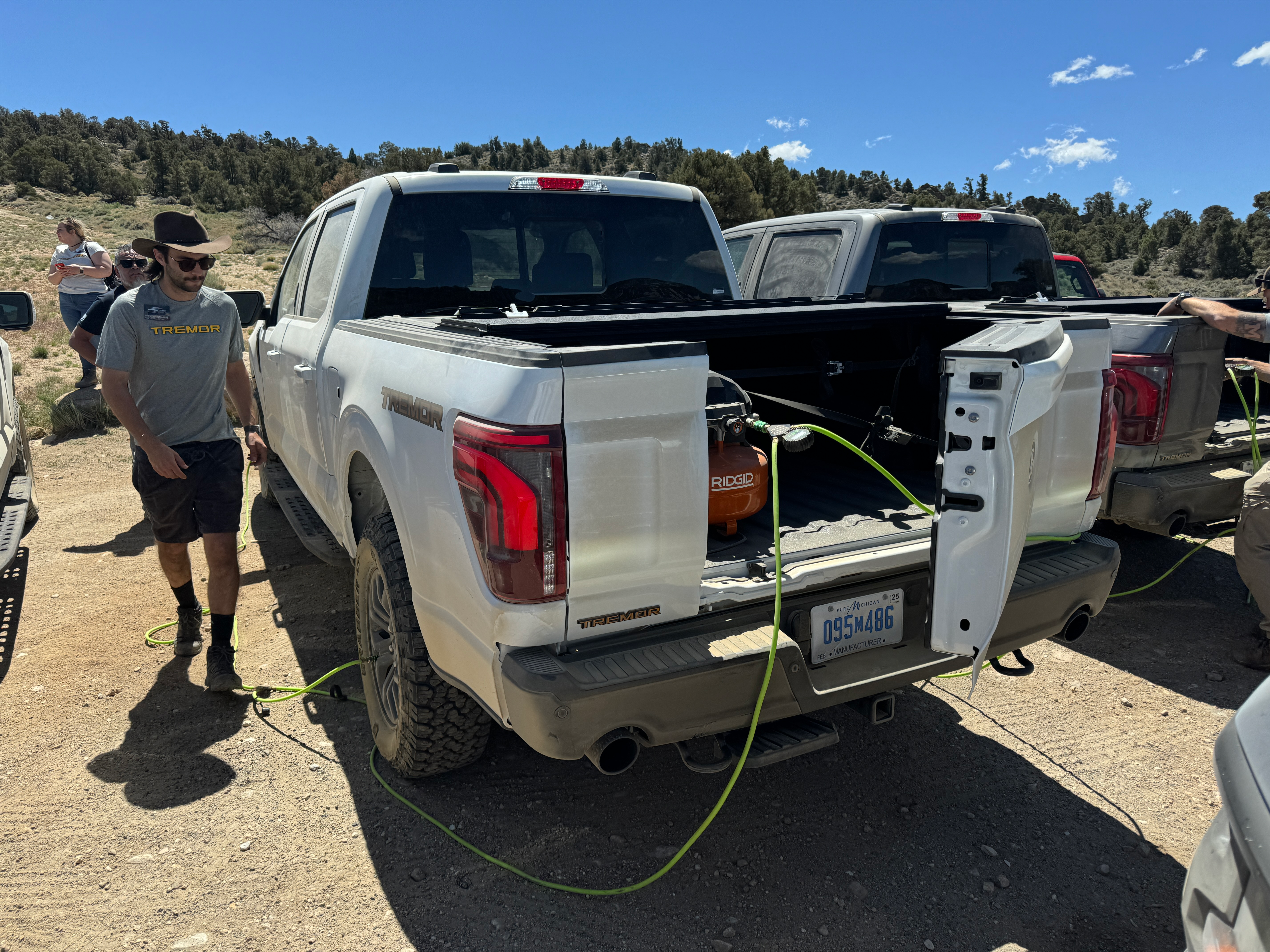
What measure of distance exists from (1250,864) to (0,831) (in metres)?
3.67

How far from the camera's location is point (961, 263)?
21.6 ft

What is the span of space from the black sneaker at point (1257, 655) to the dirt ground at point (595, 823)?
0.10 meters

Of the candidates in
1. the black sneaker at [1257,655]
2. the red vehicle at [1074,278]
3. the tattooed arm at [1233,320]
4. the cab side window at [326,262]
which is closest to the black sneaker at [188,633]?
the cab side window at [326,262]

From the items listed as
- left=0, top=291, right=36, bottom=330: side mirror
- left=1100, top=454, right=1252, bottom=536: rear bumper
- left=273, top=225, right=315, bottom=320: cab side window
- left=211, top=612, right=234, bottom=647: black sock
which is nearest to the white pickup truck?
left=211, top=612, right=234, bottom=647: black sock

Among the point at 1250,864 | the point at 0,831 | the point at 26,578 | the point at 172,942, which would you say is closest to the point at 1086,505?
the point at 1250,864

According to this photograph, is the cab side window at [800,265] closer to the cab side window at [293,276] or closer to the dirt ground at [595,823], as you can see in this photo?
the dirt ground at [595,823]

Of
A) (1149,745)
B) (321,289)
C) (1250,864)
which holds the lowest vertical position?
(1149,745)

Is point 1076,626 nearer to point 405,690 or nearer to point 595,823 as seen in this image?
point 595,823

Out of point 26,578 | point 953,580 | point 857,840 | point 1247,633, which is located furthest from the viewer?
point 26,578

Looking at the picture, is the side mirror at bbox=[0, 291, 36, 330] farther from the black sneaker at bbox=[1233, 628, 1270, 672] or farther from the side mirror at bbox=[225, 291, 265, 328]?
the black sneaker at bbox=[1233, 628, 1270, 672]

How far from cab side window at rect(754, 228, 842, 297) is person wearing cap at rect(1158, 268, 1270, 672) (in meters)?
2.44

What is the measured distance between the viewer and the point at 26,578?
5570 mm

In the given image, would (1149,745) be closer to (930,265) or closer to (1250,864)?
(1250,864)

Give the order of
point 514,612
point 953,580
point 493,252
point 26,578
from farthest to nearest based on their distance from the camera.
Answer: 1. point 26,578
2. point 493,252
3. point 953,580
4. point 514,612
